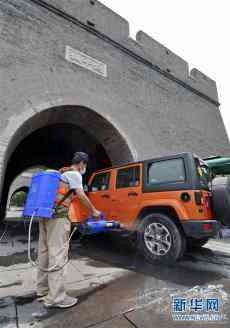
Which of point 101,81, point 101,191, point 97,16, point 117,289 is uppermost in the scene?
point 97,16

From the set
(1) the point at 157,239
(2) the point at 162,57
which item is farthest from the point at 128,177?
(2) the point at 162,57

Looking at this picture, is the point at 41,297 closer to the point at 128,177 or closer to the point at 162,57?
the point at 128,177

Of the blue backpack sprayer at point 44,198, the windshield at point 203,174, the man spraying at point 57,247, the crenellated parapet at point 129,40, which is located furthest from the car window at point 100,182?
the crenellated parapet at point 129,40

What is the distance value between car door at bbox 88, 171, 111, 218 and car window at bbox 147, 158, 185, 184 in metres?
1.33

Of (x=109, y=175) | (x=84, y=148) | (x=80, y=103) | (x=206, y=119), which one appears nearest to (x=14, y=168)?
(x=84, y=148)

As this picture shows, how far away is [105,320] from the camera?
6.49 feet

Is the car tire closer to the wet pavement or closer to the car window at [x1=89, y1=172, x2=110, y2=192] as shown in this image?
the wet pavement

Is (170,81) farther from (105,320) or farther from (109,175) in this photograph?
(105,320)

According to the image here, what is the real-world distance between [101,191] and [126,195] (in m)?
1.01

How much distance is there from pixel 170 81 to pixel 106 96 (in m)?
4.88

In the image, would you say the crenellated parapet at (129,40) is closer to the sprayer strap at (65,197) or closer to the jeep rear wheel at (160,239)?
the sprayer strap at (65,197)

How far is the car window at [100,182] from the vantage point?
534 cm

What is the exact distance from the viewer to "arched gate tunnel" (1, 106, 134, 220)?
23.1 ft

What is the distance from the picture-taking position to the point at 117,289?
8.77 feet
